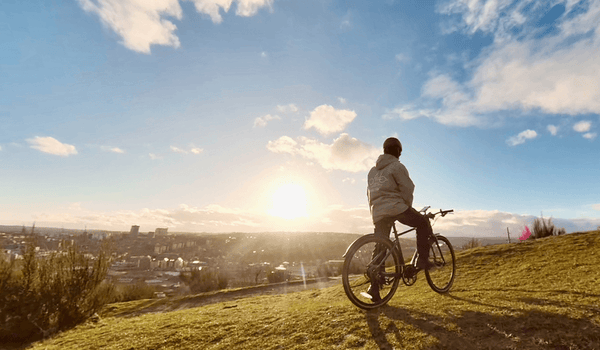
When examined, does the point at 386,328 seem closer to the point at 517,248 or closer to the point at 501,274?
the point at 501,274

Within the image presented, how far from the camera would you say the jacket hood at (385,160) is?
5.00 meters

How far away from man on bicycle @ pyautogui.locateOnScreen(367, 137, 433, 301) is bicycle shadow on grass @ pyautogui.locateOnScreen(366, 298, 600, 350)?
1025 mm

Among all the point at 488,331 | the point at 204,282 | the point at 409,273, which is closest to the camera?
the point at 488,331

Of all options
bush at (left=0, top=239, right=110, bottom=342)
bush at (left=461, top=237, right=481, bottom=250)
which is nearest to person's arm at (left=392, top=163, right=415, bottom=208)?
bush at (left=0, top=239, right=110, bottom=342)

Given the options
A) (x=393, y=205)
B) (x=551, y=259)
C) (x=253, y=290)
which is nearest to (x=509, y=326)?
(x=393, y=205)

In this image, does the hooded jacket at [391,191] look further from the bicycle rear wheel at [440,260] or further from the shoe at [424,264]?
the bicycle rear wheel at [440,260]

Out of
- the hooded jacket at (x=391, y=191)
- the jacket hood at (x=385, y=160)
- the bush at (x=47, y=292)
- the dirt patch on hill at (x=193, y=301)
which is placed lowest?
the dirt patch on hill at (x=193, y=301)

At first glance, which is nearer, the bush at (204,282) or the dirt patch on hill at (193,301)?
the dirt patch on hill at (193,301)

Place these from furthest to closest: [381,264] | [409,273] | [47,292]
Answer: [47,292]
[409,273]
[381,264]

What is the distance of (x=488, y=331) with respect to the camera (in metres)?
3.25

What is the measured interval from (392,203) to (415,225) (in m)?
0.69

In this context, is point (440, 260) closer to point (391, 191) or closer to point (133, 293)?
point (391, 191)

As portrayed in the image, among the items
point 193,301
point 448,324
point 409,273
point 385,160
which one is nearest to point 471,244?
point 409,273

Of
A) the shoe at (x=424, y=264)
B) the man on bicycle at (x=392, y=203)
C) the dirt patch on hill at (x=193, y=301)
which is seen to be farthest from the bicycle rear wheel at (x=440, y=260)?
the dirt patch on hill at (x=193, y=301)
